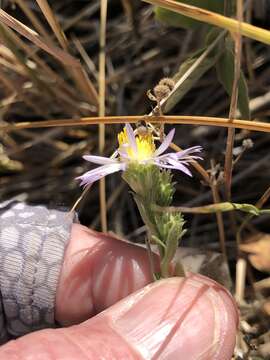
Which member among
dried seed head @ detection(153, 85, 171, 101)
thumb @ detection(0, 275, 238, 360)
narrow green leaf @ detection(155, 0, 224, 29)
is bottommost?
thumb @ detection(0, 275, 238, 360)

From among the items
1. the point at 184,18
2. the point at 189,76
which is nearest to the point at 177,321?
the point at 189,76

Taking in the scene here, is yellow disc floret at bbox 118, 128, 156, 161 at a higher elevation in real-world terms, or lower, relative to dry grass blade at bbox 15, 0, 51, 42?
lower

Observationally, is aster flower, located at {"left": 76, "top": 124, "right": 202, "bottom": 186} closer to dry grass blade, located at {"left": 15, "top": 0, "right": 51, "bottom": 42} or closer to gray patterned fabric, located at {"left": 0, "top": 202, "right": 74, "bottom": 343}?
gray patterned fabric, located at {"left": 0, "top": 202, "right": 74, "bottom": 343}

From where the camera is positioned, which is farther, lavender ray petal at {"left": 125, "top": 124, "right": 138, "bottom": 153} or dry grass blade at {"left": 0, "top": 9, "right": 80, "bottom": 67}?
dry grass blade at {"left": 0, "top": 9, "right": 80, "bottom": 67}

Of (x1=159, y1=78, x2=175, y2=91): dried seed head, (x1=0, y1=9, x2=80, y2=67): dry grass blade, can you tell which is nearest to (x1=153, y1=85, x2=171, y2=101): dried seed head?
(x1=159, y1=78, x2=175, y2=91): dried seed head

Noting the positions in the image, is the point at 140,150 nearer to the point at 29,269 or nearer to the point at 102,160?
the point at 102,160

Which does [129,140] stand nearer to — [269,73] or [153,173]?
[153,173]

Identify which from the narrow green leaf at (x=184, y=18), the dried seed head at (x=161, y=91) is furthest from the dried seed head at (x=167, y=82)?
the narrow green leaf at (x=184, y=18)
